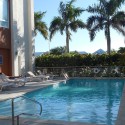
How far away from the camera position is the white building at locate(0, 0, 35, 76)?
23.4 m

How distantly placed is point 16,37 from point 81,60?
25.6 ft

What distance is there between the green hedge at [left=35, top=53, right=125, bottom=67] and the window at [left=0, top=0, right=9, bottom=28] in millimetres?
8387

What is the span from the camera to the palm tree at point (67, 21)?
37.0 m

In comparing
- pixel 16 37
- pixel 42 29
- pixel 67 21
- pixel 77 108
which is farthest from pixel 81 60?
pixel 77 108

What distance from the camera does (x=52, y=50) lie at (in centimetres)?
4700

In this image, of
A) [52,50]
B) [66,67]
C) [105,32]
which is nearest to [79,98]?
[66,67]

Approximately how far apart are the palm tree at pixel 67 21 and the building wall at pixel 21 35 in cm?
1025

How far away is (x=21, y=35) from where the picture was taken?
25.8m

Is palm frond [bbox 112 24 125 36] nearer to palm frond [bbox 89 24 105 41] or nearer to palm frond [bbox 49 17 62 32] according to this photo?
palm frond [bbox 89 24 105 41]

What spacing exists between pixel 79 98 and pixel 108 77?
12.2 meters

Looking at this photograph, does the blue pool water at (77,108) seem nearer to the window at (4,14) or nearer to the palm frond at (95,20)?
the window at (4,14)

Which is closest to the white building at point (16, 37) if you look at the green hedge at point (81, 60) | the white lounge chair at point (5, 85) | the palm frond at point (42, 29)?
the green hedge at point (81, 60)

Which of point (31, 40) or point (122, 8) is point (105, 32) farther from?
point (31, 40)

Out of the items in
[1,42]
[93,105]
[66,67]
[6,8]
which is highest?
[6,8]
